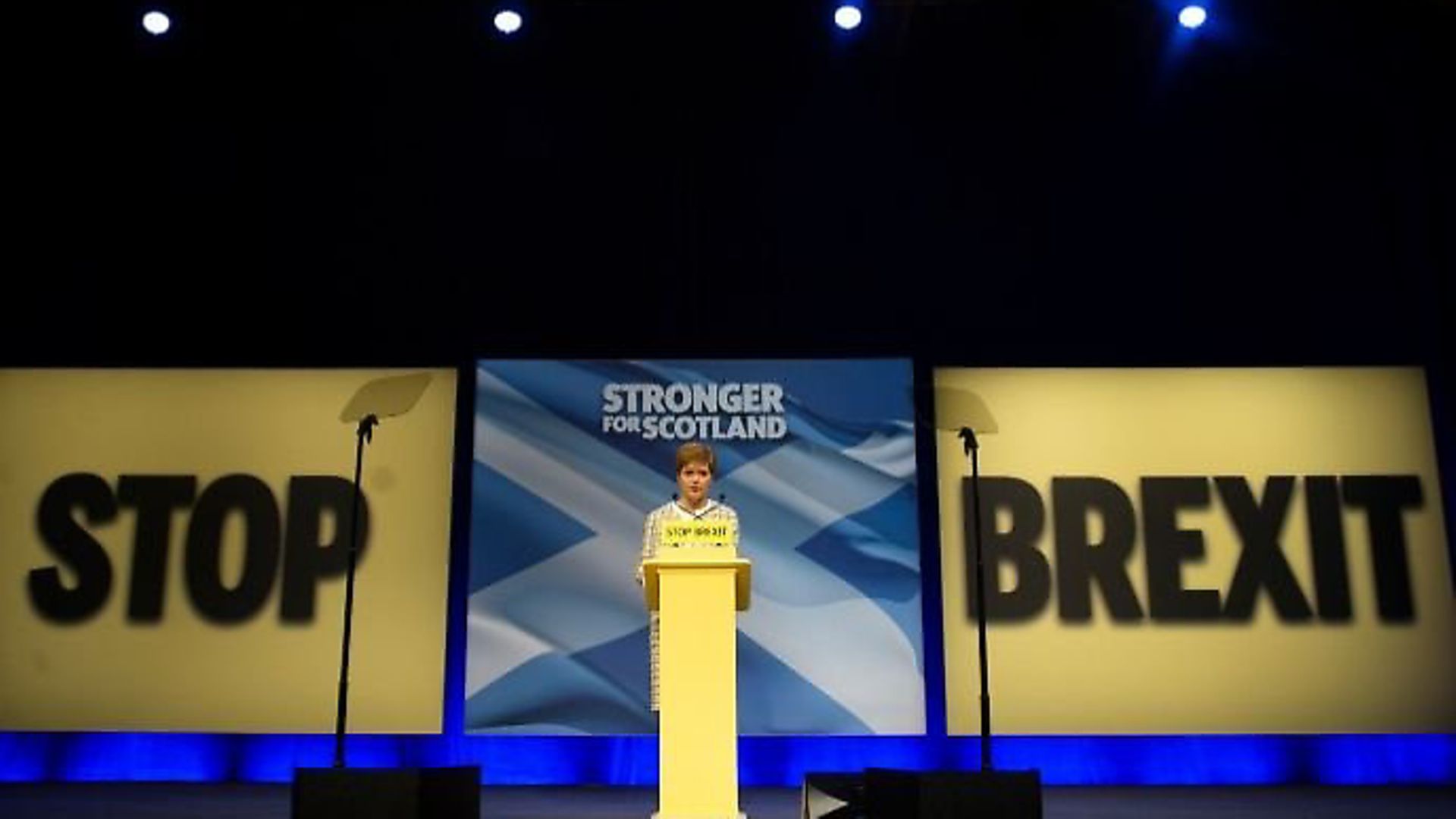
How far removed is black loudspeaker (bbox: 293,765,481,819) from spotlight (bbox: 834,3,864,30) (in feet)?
14.9

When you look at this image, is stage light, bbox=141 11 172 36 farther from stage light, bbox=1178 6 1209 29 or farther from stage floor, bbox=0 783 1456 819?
stage light, bbox=1178 6 1209 29

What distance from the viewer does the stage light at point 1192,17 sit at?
6.58m

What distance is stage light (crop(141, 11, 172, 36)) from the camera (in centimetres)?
656

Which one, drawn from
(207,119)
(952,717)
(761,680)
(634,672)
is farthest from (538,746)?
(207,119)

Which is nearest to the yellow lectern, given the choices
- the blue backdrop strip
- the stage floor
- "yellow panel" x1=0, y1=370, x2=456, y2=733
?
the stage floor

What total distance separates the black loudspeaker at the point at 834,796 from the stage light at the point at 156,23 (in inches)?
205

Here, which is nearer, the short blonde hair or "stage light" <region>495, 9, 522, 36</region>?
the short blonde hair

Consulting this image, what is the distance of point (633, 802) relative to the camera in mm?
5348

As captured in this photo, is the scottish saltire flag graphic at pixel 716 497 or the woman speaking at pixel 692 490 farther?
the scottish saltire flag graphic at pixel 716 497

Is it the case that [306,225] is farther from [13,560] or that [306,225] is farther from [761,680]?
[761,680]

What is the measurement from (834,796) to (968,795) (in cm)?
48

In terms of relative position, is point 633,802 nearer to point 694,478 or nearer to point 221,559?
point 694,478

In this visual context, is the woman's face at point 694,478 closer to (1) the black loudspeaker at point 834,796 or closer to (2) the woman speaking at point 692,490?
(2) the woman speaking at point 692,490

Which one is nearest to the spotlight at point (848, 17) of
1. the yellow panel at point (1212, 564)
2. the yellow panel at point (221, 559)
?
the yellow panel at point (1212, 564)
